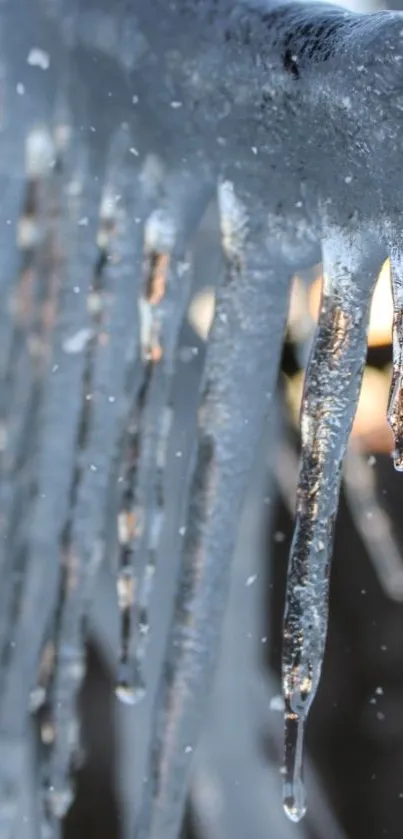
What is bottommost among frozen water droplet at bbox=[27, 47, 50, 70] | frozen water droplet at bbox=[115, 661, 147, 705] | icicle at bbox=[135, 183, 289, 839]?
frozen water droplet at bbox=[115, 661, 147, 705]

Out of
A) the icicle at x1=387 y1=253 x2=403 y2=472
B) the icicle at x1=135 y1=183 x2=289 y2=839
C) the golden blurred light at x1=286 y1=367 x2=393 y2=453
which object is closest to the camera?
the icicle at x1=387 y1=253 x2=403 y2=472

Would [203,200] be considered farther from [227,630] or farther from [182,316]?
[227,630]

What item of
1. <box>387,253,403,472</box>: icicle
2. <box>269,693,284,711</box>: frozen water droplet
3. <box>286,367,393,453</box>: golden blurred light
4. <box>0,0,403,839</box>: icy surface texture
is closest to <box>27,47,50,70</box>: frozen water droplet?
<box>0,0,403,839</box>: icy surface texture

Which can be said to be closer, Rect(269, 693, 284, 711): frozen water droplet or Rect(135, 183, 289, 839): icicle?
Rect(135, 183, 289, 839): icicle

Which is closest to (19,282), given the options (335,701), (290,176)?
(290,176)

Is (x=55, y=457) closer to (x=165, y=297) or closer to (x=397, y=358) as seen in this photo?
(x=165, y=297)

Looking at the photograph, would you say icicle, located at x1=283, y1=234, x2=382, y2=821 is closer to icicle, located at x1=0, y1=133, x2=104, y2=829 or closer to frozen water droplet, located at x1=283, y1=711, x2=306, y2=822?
frozen water droplet, located at x1=283, y1=711, x2=306, y2=822

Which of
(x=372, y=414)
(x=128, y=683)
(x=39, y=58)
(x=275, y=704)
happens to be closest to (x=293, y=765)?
(x=128, y=683)
